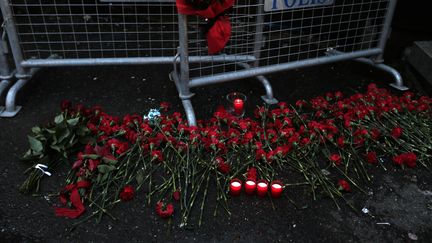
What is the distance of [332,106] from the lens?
2.92 metres

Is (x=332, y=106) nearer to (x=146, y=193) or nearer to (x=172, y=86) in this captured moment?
(x=172, y=86)

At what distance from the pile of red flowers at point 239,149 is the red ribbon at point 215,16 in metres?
0.51

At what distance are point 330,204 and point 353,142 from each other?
603 millimetres

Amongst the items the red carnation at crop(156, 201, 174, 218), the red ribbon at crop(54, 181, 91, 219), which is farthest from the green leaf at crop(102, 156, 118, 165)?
the red carnation at crop(156, 201, 174, 218)

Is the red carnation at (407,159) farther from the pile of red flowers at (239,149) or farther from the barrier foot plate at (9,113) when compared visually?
the barrier foot plate at (9,113)

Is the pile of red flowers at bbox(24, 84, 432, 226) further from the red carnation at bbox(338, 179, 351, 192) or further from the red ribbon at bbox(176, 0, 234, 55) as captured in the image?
the red ribbon at bbox(176, 0, 234, 55)

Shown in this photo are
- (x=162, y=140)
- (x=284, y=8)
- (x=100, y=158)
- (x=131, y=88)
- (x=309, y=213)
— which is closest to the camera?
(x=309, y=213)

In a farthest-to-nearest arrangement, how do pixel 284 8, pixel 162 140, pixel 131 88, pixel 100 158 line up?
pixel 131 88 → pixel 284 8 → pixel 162 140 → pixel 100 158

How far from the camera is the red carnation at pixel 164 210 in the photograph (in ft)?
6.40

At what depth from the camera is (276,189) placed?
2.09 meters

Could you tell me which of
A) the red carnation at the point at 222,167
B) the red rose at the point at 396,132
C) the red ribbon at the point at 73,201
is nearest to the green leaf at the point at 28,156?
the red ribbon at the point at 73,201

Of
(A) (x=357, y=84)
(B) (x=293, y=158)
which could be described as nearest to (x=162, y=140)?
(B) (x=293, y=158)

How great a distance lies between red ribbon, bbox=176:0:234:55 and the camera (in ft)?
7.73

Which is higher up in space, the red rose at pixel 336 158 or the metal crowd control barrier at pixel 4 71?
the metal crowd control barrier at pixel 4 71
